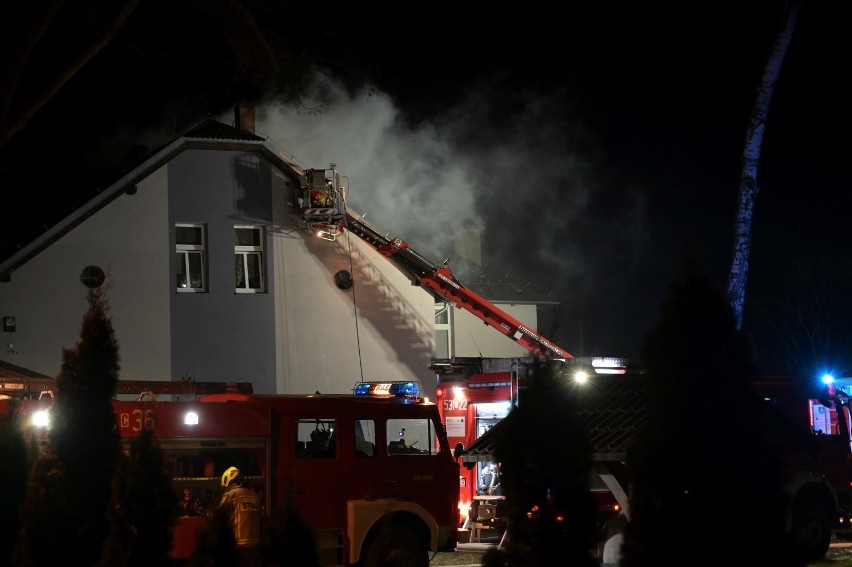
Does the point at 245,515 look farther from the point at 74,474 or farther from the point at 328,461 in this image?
the point at 74,474

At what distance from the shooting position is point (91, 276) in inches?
824

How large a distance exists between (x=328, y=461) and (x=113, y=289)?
10.7m

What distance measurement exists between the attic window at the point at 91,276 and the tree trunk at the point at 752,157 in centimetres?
1215

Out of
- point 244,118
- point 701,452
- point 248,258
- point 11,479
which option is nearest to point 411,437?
point 11,479

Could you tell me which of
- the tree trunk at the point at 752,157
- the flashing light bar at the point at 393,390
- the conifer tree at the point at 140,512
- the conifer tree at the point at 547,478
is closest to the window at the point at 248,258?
the flashing light bar at the point at 393,390

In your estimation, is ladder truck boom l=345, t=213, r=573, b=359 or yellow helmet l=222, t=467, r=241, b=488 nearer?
yellow helmet l=222, t=467, r=241, b=488

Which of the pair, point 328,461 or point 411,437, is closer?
point 328,461

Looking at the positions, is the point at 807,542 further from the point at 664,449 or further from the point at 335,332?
the point at 335,332

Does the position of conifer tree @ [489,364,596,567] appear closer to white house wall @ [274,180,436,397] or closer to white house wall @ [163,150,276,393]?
white house wall @ [163,150,276,393]

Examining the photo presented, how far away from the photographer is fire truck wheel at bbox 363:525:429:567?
37.6 feet

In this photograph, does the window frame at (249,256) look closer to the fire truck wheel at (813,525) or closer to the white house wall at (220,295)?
the white house wall at (220,295)

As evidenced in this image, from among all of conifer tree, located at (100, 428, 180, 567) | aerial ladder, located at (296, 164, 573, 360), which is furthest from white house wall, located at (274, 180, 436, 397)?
conifer tree, located at (100, 428, 180, 567)

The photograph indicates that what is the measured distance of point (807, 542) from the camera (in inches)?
517

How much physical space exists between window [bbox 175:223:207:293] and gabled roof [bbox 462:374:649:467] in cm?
1303
